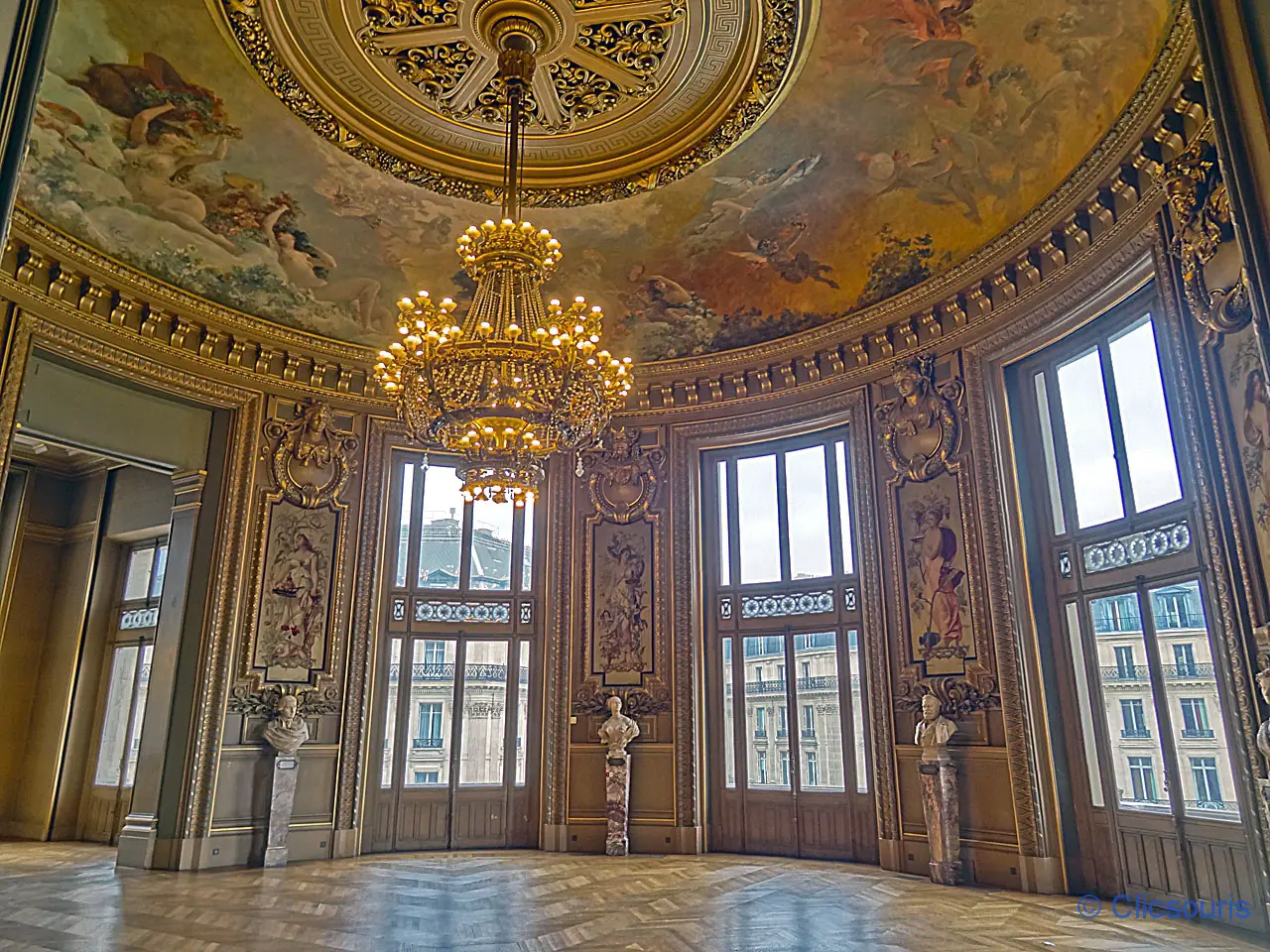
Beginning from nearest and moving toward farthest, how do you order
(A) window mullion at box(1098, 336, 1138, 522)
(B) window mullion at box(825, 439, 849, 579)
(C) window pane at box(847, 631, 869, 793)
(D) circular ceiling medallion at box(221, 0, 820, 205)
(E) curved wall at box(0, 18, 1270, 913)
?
(D) circular ceiling medallion at box(221, 0, 820, 205)
(A) window mullion at box(1098, 336, 1138, 522)
(E) curved wall at box(0, 18, 1270, 913)
(C) window pane at box(847, 631, 869, 793)
(B) window mullion at box(825, 439, 849, 579)

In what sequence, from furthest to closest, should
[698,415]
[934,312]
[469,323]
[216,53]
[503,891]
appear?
[698,415], [934,312], [503,891], [216,53], [469,323]

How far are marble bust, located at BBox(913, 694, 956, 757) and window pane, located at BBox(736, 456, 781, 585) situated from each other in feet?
9.53

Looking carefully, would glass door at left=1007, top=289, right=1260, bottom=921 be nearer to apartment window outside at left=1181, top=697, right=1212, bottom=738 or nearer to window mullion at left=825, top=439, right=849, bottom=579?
apartment window outside at left=1181, top=697, right=1212, bottom=738

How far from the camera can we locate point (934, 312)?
10.7 m

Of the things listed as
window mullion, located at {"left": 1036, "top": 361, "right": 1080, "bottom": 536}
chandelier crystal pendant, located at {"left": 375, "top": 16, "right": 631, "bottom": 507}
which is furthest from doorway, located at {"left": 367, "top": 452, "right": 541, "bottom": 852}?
window mullion, located at {"left": 1036, "top": 361, "right": 1080, "bottom": 536}

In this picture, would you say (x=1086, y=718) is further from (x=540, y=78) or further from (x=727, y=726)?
(x=540, y=78)

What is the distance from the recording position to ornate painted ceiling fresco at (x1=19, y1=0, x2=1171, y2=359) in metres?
7.92

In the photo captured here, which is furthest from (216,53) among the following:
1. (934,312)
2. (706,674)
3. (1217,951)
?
(1217,951)

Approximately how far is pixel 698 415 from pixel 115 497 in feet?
30.2

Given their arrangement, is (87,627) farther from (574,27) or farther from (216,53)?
(574,27)

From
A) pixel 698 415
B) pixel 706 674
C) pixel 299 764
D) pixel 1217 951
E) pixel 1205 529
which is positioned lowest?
pixel 1217 951

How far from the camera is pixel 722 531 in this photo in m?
12.6

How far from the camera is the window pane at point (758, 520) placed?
12250 mm

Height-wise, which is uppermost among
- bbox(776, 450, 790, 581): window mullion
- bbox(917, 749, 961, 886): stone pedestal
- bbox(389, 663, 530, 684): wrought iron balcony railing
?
bbox(776, 450, 790, 581): window mullion
